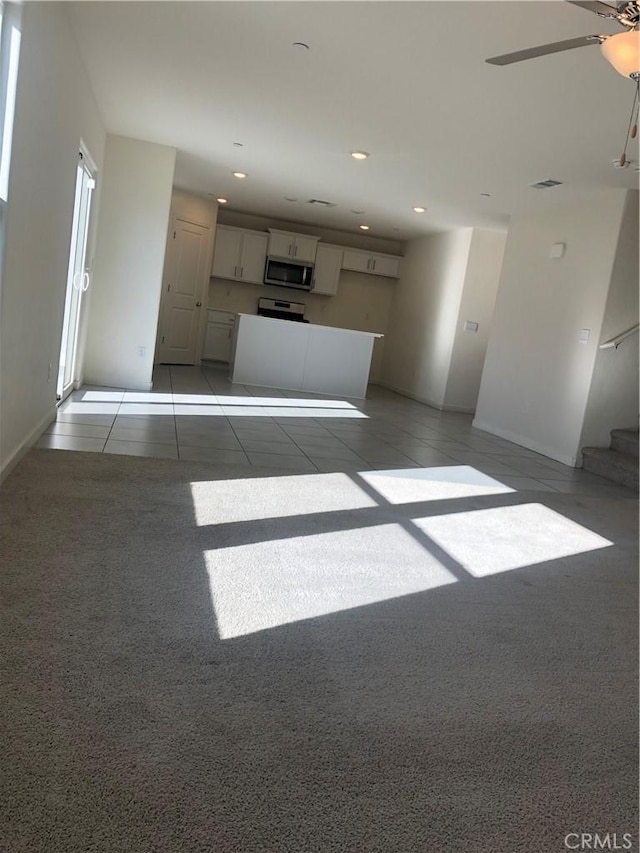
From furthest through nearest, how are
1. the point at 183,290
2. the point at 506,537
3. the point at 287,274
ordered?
the point at 287,274, the point at 183,290, the point at 506,537

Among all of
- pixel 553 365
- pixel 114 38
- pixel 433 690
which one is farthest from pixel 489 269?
pixel 433 690

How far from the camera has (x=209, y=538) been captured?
2.99m

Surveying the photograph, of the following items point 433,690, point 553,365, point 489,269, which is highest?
point 489,269

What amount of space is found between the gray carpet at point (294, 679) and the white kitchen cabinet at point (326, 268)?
790 centimetres

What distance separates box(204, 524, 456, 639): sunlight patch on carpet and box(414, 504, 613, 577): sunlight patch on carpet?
248 mm

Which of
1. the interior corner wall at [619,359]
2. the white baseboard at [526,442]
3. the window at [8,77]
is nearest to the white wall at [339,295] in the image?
the white baseboard at [526,442]

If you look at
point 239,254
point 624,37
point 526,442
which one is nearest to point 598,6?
point 624,37

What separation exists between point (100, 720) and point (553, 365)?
19.3 feet

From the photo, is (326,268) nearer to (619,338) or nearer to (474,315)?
(474,315)

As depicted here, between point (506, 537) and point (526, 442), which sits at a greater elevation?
point (526, 442)

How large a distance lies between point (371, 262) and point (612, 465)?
254 inches

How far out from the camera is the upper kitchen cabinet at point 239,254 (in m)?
10.6

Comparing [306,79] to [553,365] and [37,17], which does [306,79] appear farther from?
[553,365]

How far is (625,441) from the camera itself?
19.7ft
